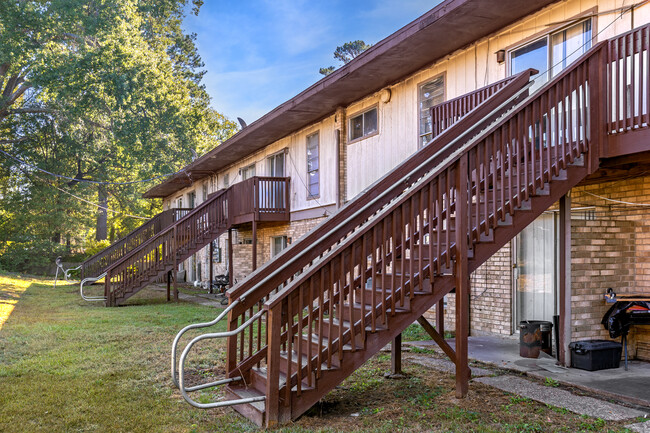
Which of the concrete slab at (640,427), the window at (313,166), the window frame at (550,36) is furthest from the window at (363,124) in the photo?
the concrete slab at (640,427)

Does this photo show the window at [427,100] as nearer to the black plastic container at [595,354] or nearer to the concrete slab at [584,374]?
the concrete slab at [584,374]

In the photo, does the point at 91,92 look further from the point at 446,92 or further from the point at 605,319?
the point at 605,319

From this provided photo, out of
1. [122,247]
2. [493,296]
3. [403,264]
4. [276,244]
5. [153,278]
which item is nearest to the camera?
[403,264]

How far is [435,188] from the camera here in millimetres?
5219

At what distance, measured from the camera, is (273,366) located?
444 cm

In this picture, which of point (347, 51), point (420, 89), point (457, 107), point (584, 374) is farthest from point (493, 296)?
point (347, 51)

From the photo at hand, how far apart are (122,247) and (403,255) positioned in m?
19.6

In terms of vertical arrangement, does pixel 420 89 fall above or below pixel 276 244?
above

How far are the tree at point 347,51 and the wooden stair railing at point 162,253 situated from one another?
87.5ft

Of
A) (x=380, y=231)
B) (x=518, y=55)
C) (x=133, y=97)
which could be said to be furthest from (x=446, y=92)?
(x=133, y=97)

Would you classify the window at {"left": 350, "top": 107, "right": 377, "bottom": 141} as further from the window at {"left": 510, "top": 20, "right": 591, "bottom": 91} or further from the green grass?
the green grass

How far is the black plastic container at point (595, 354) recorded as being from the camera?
6266 mm

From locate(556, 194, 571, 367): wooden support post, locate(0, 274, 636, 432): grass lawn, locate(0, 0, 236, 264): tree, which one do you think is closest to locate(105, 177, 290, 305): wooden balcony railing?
locate(0, 274, 636, 432): grass lawn

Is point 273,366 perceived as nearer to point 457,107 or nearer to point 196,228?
point 457,107
